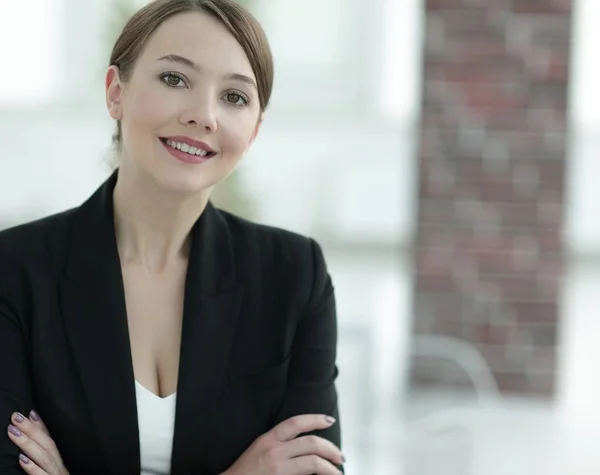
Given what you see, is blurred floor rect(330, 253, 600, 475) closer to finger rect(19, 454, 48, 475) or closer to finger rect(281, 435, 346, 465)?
finger rect(281, 435, 346, 465)

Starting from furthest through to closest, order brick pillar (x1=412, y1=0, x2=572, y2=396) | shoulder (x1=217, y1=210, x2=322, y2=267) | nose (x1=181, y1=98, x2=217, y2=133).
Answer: brick pillar (x1=412, y1=0, x2=572, y2=396) < shoulder (x1=217, y1=210, x2=322, y2=267) < nose (x1=181, y1=98, x2=217, y2=133)

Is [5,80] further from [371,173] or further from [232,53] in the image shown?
[232,53]

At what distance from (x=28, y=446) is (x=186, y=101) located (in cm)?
53

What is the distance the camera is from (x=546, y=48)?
3336mm

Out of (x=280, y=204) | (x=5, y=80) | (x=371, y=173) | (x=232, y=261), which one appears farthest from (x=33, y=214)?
(x=232, y=261)

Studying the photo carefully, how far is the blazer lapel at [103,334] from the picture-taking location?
1.29 metres

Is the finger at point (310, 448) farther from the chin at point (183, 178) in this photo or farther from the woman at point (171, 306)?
the chin at point (183, 178)

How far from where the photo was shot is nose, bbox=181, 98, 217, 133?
4.03 ft

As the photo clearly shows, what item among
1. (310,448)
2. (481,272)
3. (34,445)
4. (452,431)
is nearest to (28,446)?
(34,445)

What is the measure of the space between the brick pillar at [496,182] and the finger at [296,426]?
2.08m

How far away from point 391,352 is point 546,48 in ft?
5.76

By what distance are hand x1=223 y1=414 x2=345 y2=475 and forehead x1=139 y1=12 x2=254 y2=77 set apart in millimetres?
522

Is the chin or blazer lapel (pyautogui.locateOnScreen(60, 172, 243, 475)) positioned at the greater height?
the chin

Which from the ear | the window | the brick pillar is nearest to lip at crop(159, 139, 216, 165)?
the ear
